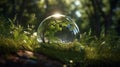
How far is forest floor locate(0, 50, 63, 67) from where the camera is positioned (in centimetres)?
488

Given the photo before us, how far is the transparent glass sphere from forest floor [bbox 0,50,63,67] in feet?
3.46

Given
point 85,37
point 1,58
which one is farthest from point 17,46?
point 85,37

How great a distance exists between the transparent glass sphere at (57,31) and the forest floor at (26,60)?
106 cm

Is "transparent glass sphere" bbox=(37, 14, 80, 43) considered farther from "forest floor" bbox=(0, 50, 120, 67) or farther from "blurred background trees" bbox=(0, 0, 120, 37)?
"blurred background trees" bbox=(0, 0, 120, 37)

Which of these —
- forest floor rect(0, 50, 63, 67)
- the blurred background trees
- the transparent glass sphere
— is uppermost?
the blurred background trees

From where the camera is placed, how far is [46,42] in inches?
254

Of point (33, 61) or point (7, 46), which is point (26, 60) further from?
point (7, 46)

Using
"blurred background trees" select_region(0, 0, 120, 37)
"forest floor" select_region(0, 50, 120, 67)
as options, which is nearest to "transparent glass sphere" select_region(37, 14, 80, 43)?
"forest floor" select_region(0, 50, 120, 67)

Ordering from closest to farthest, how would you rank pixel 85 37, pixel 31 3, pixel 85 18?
1. pixel 85 37
2. pixel 31 3
3. pixel 85 18

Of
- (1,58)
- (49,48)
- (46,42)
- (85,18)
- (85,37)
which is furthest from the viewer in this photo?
(85,18)

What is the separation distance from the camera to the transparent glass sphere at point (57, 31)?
6.46 meters

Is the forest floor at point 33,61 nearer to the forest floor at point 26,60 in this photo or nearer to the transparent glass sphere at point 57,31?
the forest floor at point 26,60

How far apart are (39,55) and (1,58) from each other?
0.74 metres

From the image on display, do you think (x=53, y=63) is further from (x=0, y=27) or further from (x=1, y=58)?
(x=0, y=27)
